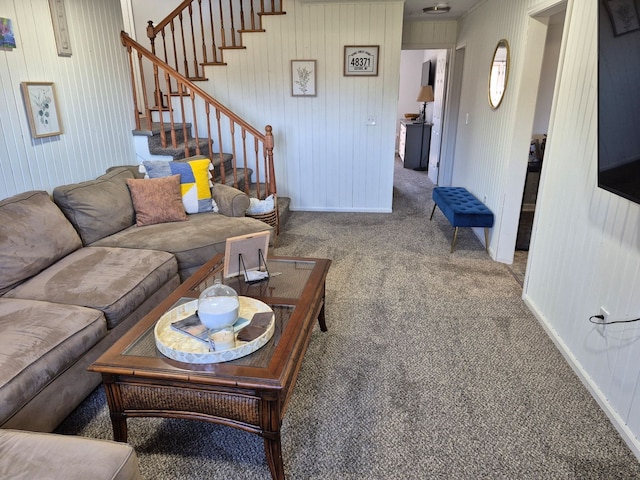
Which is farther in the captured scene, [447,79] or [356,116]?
[447,79]

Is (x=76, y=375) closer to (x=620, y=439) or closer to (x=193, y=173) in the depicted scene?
(x=193, y=173)

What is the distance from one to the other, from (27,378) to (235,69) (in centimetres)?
413

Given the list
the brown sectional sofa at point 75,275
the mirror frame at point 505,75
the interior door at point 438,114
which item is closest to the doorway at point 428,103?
the interior door at point 438,114

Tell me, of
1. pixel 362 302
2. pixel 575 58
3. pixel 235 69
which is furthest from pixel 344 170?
pixel 575 58

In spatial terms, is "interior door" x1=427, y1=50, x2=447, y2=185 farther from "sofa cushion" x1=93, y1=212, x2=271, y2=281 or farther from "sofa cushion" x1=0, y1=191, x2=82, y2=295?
"sofa cushion" x1=0, y1=191, x2=82, y2=295

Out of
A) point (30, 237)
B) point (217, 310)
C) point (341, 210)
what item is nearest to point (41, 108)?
point (30, 237)

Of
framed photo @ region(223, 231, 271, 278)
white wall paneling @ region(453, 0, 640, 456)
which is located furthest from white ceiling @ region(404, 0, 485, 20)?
framed photo @ region(223, 231, 271, 278)

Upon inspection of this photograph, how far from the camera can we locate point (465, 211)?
380 centimetres

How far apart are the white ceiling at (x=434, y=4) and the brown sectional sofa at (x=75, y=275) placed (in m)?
3.03

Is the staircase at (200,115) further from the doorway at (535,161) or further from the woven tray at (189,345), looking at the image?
the woven tray at (189,345)

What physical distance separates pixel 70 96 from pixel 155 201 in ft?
3.40

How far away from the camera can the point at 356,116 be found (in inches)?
195

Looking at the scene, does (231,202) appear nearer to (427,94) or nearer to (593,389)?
(593,389)

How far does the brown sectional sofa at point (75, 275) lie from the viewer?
170 centimetres
